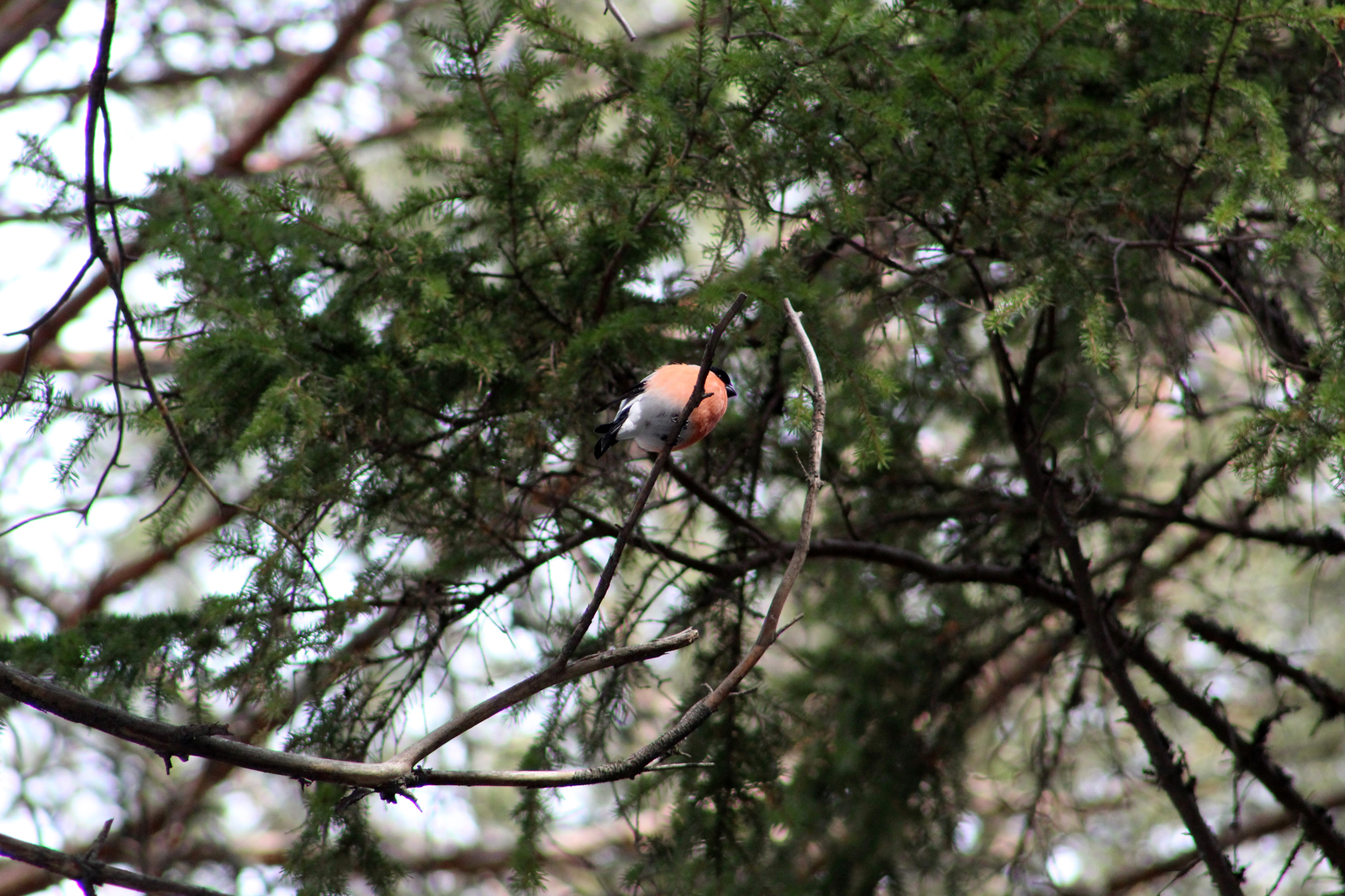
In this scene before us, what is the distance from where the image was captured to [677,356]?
325cm

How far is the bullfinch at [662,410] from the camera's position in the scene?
9.39 feet

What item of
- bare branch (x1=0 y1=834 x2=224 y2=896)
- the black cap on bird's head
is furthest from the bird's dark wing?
bare branch (x1=0 y1=834 x2=224 y2=896)

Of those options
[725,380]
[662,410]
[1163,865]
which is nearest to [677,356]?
[725,380]

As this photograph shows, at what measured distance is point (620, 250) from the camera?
300 cm

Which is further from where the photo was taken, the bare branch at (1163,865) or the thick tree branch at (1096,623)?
the bare branch at (1163,865)

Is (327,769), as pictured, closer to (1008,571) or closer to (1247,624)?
(1008,571)

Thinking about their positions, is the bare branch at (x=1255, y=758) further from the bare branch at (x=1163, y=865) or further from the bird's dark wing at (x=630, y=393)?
the bird's dark wing at (x=630, y=393)

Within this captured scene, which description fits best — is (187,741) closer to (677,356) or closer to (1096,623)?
(677,356)

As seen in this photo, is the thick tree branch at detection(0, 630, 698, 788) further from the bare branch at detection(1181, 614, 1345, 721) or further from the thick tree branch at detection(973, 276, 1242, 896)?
the bare branch at detection(1181, 614, 1345, 721)

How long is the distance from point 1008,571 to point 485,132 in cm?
233

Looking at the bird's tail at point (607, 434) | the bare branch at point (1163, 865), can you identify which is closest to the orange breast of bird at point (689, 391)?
the bird's tail at point (607, 434)

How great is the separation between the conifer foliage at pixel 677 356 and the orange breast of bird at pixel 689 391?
16 cm

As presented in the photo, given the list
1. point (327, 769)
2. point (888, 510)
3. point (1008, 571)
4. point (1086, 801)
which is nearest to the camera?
point (327, 769)

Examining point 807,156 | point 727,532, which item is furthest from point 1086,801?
point 807,156
